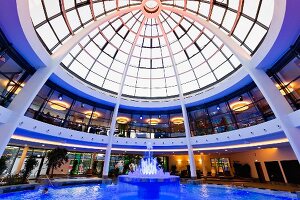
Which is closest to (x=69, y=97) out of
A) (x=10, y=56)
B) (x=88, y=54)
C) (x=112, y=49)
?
(x=88, y=54)

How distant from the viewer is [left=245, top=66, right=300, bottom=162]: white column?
30.5 feet

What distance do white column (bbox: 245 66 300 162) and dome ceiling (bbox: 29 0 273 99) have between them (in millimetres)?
2488

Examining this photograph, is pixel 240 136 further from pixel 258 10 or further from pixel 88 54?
pixel 88 54

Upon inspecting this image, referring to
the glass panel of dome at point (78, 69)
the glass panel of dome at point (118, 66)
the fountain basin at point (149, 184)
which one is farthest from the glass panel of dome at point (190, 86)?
the fountain basin at point (149, 184)

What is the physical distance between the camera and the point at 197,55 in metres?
18.9

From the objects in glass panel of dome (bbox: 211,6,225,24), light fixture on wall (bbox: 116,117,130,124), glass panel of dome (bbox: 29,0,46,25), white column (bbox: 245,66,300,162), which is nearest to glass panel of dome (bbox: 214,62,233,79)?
glass panel of dome (bbox: 211,6,225,24)

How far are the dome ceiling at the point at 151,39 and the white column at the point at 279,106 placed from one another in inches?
97.9

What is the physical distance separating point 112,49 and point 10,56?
10.3m

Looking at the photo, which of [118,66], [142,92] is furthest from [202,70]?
[118,66]

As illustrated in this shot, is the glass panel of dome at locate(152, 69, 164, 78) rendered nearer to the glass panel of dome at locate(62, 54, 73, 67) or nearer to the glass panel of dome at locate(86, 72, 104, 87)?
the glass panel of dome at locate(86, 72, 104, 87)

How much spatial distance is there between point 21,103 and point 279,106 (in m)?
15.3

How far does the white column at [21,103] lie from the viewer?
29.9 feet

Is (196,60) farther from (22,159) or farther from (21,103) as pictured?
(22,159)

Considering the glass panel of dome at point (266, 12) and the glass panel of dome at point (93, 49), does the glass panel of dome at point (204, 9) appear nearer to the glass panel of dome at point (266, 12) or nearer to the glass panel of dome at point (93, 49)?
the glass panel of dome at point (266, 12)
